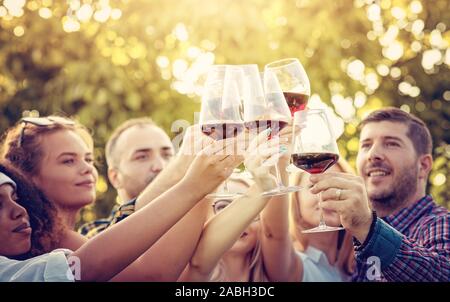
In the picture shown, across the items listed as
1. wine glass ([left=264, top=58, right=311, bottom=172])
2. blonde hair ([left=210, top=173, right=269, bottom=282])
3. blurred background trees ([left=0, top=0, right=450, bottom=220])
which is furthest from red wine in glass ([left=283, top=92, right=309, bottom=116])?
blurred background trees ([left=0, top=0, right=450, bottom=220])

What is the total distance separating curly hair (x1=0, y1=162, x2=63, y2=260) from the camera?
11.0 ft

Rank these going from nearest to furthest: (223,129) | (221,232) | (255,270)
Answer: (223,129)
(221,232)
(255,270)

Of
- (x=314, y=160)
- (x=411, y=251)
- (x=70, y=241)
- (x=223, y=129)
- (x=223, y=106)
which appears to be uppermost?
(x=223, y=106)

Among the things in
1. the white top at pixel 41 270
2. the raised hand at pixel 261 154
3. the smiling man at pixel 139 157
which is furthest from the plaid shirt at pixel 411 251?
the smiling man at pixel 139 157

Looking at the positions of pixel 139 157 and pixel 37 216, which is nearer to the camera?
pixel 37 216

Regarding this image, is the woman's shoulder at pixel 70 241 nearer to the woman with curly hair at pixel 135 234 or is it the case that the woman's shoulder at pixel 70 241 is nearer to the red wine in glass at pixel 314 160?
the woman with curly hair at pixel 135 234

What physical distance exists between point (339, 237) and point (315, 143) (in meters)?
2.22

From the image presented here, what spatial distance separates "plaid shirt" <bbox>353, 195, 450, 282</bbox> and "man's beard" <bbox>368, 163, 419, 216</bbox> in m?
0.36

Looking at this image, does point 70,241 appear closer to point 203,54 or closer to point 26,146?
point 26,146

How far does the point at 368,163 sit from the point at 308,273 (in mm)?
859

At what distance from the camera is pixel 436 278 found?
316 centimetres

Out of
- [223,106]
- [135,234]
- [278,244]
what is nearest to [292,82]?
[223,106]

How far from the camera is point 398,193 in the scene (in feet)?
13.7

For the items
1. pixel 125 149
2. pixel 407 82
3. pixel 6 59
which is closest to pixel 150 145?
pixel 125 149
